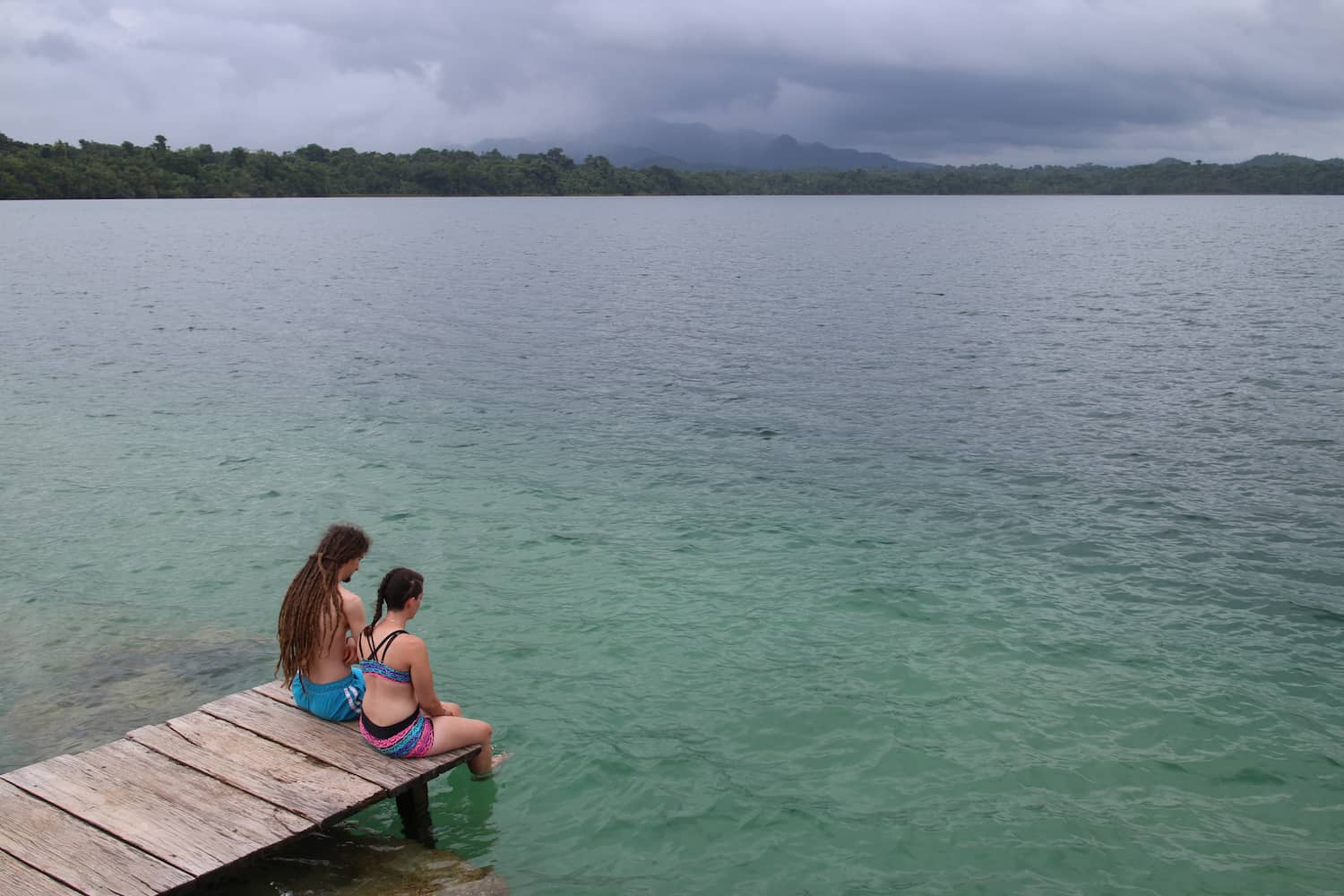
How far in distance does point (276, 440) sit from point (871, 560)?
525 inches

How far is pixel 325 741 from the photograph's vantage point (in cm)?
801

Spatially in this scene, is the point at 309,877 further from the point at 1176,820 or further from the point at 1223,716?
the point at 1223,716

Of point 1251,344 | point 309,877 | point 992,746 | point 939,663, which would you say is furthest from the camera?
point 1251,344

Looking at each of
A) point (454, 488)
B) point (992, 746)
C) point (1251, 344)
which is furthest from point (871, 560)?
point (1251, 344)

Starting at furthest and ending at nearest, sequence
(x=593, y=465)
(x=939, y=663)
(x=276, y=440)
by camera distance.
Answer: (x=276, y=440) → (x=593, y=465) → (x=939, y=663)

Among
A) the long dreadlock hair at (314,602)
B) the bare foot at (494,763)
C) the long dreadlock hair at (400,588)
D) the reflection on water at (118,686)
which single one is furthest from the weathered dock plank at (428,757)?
the reflection on water at (118,686)

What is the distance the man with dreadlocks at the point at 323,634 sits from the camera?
325 inches

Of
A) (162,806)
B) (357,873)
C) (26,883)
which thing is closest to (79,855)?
(26,883)

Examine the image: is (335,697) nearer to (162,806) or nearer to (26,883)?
(162,806)

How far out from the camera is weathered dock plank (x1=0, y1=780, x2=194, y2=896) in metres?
6.28

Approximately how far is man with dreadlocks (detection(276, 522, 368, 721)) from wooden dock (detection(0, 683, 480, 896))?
0.72 feet

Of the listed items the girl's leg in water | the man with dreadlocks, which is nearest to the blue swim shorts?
the man with dreadlocks

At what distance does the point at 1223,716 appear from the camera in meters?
10.6

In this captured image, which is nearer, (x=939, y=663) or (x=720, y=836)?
(x=720, y=836)
